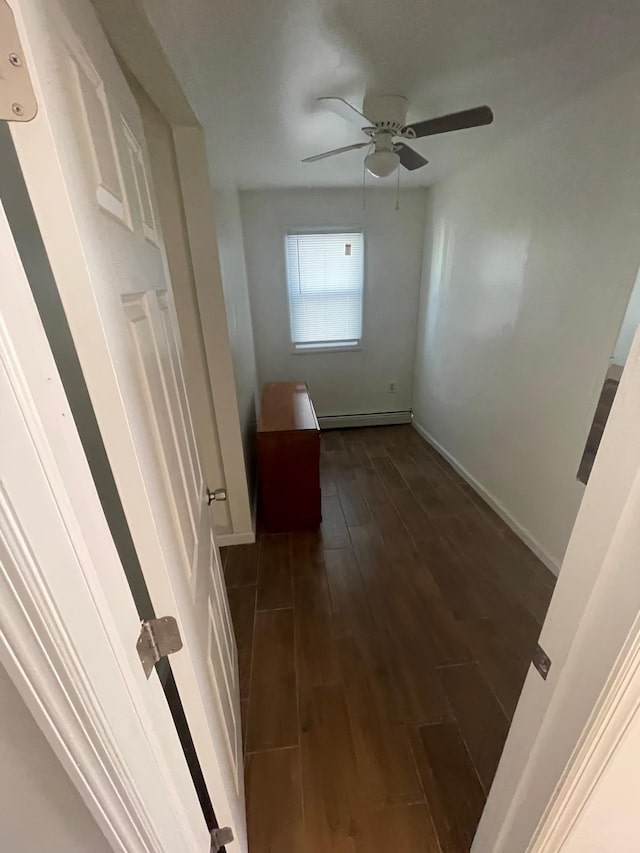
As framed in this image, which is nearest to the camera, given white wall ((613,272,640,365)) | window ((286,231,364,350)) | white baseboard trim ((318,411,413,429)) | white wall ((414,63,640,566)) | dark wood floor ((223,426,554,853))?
dark wood floor ((223,426,554,853))

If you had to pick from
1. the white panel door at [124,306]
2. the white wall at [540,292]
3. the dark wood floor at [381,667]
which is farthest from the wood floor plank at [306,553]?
the white wall at [540,292]

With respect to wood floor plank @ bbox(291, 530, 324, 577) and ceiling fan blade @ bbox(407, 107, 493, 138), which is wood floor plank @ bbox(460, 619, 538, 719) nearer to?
wood floor plank @ bbox(291, 530, 324, 577)

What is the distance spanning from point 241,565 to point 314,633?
0.66m

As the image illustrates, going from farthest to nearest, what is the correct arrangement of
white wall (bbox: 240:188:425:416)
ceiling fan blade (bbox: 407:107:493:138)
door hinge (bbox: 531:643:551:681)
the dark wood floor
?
white wall (bbox: 240:188:425:416), ceiling fan blade (bbox: 407:107:493:138), the dark wood floor, door hinge (bbox: 531:643:551:681)

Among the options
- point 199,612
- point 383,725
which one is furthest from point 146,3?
point 383,725

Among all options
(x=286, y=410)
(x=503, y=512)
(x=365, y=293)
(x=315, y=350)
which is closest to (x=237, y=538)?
(x=286, y=410)

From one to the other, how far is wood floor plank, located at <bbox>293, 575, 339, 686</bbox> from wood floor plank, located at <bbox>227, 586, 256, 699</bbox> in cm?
22

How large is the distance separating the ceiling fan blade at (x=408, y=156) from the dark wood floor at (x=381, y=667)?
222cm

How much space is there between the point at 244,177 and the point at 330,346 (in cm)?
170

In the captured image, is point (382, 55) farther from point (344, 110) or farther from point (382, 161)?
point (382, 161)

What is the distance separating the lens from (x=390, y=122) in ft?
6.06

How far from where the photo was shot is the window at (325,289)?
3.71 m

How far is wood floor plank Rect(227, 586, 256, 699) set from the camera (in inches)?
64.8

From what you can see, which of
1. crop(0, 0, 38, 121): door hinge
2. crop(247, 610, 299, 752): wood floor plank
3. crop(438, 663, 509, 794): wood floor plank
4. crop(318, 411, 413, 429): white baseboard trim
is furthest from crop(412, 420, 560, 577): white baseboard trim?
crop(0, 0, 38, 121): door hinge
